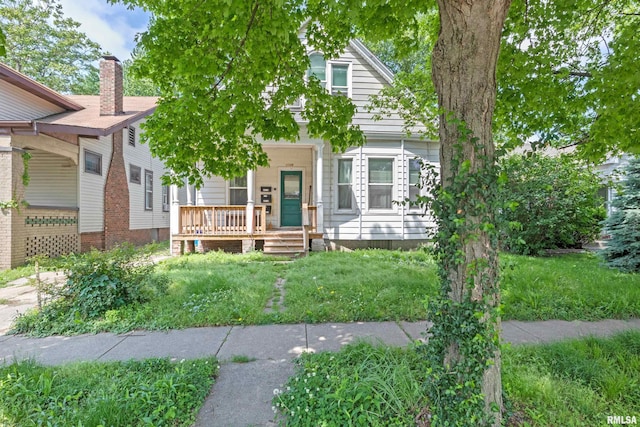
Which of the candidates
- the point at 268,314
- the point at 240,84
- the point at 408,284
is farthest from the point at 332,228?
the point at 240,84

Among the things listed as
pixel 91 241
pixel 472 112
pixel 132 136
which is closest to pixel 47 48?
pixel 132 136

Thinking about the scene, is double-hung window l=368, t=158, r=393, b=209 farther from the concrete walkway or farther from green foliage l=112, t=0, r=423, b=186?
the concrete walkway

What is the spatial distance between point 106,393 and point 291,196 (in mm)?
9482

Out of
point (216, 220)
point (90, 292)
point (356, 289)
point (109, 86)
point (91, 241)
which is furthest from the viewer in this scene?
point (109, 86)

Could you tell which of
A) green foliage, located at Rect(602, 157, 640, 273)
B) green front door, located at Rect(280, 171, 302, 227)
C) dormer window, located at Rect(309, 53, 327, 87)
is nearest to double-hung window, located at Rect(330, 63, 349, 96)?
dormer window, located at Rect(309, 53, 327, 87)

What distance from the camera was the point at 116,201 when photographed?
40.1ft

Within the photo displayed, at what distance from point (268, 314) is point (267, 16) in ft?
12.5

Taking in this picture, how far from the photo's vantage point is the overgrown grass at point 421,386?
7.42 feet

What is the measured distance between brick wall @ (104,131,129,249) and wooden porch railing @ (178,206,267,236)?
3.80 meters

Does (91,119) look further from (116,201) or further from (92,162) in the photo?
(116,201)

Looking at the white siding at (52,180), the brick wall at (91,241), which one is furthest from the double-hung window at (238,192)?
the white siding at (52,180)

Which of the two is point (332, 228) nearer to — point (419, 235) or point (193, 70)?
point (419, 235)

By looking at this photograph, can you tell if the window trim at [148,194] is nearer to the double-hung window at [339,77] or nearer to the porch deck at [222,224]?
the porch deck at [222,224]

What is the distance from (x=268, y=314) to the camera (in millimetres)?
4398
